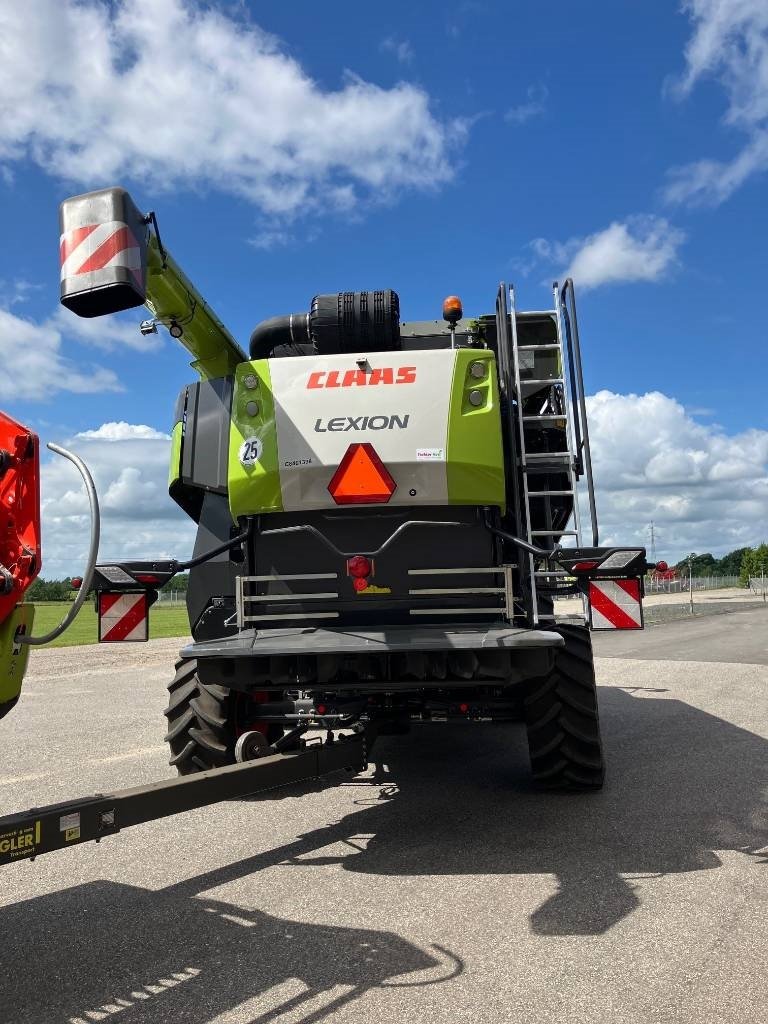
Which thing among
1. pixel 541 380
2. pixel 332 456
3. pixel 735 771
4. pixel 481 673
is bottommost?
pixel 735 771

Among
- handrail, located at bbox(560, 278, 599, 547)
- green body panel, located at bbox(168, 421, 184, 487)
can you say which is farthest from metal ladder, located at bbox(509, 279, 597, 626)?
green body panel, located at bbox(168, 421, 184, 487)

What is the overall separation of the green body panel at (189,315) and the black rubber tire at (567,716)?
306cm

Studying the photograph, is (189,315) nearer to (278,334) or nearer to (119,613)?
(278,334)

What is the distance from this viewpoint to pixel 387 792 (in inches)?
235

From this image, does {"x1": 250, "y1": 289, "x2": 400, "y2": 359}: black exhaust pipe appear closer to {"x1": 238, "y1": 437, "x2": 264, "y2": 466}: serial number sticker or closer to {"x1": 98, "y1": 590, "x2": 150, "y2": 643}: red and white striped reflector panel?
{"x1": 238, "y1": 437, "x2": 264, "y2": 466}: serial number sticker

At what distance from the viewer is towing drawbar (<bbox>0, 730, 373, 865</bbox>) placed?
9.66ft

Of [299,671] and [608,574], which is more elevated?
[608,574]

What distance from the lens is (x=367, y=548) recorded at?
5.18 meters

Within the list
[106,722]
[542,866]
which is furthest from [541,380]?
[106,722]

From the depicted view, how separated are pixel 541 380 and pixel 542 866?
308 centimetres

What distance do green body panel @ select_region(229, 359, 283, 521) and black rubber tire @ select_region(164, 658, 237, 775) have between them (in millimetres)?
1200

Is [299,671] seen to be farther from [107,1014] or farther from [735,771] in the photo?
[735,771]

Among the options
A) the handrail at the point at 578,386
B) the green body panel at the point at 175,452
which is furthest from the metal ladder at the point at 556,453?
the green body panel at the point at 175,452

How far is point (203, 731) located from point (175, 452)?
2.00 meters
